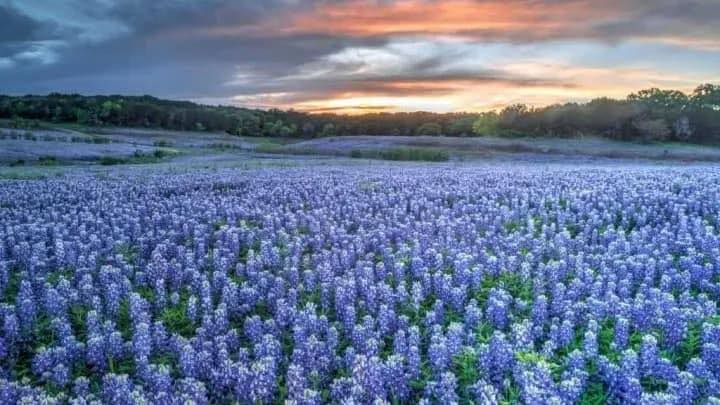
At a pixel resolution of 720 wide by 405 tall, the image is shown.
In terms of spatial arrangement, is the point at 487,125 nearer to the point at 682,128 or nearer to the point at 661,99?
the point at 661,99

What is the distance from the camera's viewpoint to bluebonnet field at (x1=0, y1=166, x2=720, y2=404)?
466 centimetres

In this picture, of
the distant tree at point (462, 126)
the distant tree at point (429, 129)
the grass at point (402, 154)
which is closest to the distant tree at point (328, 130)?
the distant tree at point (429, 129)

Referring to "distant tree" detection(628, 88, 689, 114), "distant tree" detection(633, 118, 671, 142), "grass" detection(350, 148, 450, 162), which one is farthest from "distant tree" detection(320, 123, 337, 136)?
"grass" detection(350, 148, 450, 162)

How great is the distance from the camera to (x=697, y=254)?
7.97 meters

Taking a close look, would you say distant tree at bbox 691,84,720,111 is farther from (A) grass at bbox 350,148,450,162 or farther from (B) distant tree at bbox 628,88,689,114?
(A) grass at bbox 350,148,450,162

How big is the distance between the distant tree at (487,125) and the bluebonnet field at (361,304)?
58288 mm

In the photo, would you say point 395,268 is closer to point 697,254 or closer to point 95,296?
point 95,296

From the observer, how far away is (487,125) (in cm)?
7212

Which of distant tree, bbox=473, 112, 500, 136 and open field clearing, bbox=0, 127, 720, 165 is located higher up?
distant tree, bbox=473, 112, 500, 136

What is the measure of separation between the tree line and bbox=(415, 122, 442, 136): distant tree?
13cm

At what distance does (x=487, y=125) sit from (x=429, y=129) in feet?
48.1

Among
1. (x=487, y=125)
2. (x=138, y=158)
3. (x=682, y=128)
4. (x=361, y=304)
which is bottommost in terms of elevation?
(x=138, y=158)

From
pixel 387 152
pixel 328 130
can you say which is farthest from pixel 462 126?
pixel 387 152

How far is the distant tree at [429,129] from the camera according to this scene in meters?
85.7
